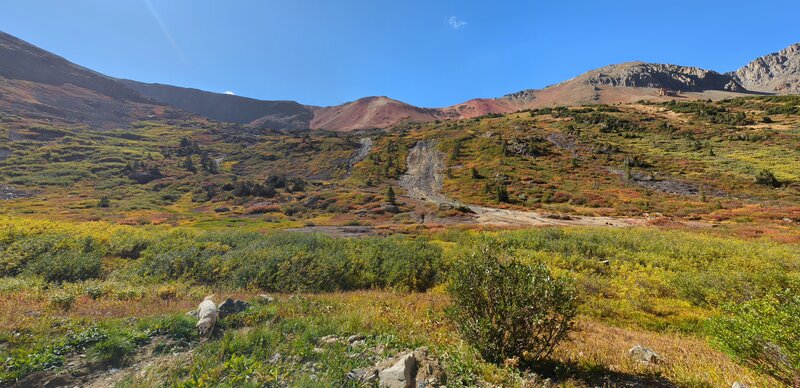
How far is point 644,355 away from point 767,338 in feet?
7.46

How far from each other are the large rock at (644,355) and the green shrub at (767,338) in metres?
1.17

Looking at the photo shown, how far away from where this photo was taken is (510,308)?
537 centimetres

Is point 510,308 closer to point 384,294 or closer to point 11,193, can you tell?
point 384,294

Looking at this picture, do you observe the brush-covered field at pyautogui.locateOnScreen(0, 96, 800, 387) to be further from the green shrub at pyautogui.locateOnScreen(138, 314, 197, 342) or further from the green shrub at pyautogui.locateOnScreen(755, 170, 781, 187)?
the green shrub at pyautogui.locateOnScreen(755, 170, 781, 187)

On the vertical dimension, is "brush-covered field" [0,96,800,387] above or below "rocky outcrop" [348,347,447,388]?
below

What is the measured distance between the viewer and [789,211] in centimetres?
3189

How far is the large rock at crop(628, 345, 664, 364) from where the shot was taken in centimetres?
587

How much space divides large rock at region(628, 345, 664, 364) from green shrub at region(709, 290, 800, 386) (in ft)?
3.84

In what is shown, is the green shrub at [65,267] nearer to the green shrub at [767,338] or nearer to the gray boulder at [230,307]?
the gray boulder at [230,307]

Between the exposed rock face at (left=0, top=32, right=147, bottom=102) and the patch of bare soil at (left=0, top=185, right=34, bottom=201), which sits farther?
the exposed rock face at (left=0, top=32, right=147, bottom=102)

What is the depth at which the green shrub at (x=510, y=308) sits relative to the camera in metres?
5.39

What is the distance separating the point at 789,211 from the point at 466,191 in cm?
4014

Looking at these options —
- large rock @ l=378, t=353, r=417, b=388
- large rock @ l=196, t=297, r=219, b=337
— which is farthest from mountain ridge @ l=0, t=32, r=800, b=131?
large rock @ l=378, t=353, r=417, b=388

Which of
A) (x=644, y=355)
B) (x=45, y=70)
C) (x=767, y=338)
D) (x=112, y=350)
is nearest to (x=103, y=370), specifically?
(x=112, y=350)
